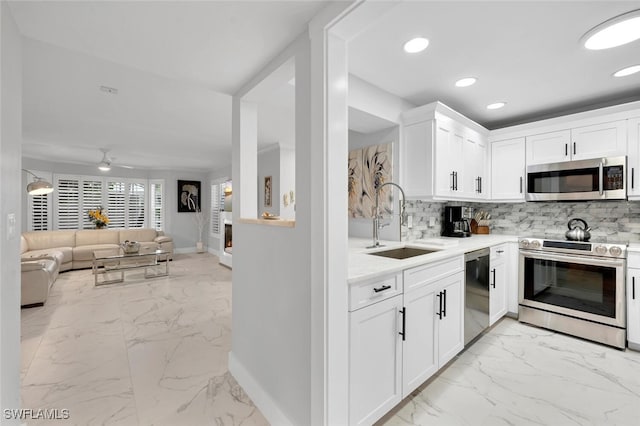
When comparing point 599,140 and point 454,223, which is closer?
point 599,140

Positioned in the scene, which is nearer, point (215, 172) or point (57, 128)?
point (57, 128)

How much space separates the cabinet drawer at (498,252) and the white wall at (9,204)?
3.54m

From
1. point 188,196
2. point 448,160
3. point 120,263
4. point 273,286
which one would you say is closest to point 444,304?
point 273,286

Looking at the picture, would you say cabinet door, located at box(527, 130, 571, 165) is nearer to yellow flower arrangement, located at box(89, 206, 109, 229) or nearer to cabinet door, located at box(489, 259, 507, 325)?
cabinet door, located at box(489, 259, 507, 325)

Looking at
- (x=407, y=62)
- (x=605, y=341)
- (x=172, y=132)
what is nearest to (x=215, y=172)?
(x=172, y=132)

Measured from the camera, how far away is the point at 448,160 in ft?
9.63

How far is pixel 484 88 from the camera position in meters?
2.66

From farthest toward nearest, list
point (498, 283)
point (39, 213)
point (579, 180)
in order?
point (39, 213), point (498, 283), point (579, 180)

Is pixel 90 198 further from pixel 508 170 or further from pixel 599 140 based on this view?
pixel 599 140

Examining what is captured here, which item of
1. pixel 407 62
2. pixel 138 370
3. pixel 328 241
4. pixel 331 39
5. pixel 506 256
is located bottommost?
pixel 138 370

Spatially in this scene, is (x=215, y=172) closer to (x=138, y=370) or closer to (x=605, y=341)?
(x=138, y=370)

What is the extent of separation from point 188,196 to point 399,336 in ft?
26.3

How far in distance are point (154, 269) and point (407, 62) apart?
6158mm

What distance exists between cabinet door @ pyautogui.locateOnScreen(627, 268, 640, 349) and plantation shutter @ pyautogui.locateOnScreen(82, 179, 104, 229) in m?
9.58
